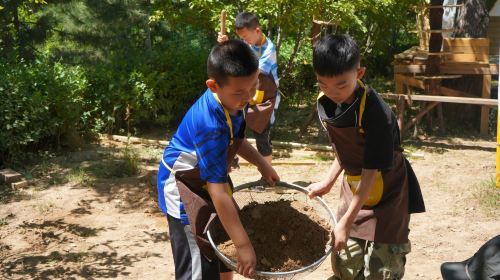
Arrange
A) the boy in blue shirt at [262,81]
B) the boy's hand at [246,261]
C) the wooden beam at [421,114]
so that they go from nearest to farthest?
the boy's hand at [246,261]
the boy in blue shirt at [262,81]
the wooden beam at [421,114]

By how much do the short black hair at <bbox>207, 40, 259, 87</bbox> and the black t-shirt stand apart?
0.48m

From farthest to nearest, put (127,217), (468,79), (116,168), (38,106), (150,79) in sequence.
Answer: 1. (468,79)
2. (150,79)
3. (38,106)
4. (116,168)
5. (127,217)

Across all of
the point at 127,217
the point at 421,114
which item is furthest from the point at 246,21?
the point at 421,114

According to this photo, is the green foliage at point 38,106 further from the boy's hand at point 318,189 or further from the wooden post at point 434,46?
the wooden post at point 434,46

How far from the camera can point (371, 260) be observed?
276 centimetres

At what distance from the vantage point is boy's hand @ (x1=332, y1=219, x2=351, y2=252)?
7.79 feet

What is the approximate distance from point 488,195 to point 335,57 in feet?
12.7

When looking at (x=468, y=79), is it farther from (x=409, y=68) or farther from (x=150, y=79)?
(x=150, y=79)

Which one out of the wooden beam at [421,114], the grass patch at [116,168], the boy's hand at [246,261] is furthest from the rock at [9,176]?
the wooden beam at [421,114]

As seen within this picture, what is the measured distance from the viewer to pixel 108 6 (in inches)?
579

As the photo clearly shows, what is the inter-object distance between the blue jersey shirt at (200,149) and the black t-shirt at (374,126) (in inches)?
18.2

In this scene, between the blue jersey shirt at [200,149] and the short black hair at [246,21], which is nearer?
the blue jersey shirt at [200,149]

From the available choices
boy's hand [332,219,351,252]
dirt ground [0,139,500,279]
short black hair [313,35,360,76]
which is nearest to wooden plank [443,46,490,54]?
dirt ground [0,139,500,279]

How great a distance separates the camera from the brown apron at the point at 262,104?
552 cm
